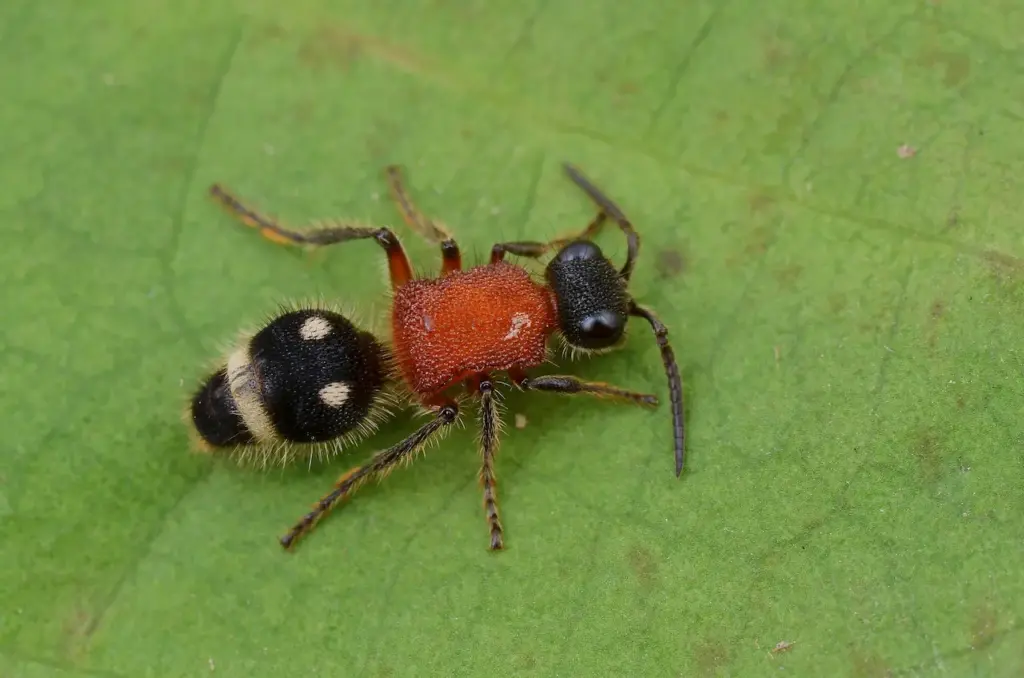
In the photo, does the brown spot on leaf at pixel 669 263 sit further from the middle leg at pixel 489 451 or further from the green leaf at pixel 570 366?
the middle leg at pixel 489 451

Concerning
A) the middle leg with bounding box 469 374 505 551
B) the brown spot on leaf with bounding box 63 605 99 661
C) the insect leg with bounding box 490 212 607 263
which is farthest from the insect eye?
the brown spot on leaf with bounding box 63 605 99 661

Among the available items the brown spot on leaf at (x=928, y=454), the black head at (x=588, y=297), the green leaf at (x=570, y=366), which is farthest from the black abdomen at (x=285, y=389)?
the brown spot on leaf at (x=928, y=454)

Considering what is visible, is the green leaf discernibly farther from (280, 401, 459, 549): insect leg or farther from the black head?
the black head

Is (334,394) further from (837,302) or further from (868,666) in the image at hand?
(868,666)

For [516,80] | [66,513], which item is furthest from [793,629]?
[66,513]

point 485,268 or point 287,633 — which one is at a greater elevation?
point 485,268

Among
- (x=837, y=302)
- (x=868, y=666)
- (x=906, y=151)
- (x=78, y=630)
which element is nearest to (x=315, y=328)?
(x=78, y=630)

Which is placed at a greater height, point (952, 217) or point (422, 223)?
point (952, 217)

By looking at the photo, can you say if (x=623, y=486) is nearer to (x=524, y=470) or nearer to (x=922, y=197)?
(x=524, y=470)
